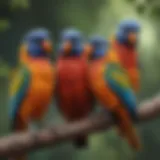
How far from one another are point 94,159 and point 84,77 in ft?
2.28

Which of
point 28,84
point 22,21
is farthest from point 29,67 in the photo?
point 22,21

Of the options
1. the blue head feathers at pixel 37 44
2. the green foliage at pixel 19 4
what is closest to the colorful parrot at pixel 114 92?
the blue head feathers at pixel 37 44

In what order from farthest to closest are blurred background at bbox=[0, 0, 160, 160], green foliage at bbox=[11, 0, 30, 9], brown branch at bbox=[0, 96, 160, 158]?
blurred background at bbox=[0, 0, 160, 160] → green foliage at bbox=[11, 0, 30, 9] → brown branch at bbox=[0, 96, 160, 158]

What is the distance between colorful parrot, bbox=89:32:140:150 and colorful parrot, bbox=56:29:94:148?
40 mm

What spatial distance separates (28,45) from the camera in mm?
1371

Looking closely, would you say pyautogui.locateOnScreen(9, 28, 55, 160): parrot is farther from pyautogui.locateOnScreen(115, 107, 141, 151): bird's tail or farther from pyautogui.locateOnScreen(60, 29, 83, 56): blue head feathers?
pyautogui.locateOnScreen(115, 107, 141, 151): bird's tail

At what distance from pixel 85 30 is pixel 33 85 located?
65 cm

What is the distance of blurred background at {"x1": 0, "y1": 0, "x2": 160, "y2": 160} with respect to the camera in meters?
1.96

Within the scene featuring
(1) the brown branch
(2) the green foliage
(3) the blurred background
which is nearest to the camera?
(1) the brown branch

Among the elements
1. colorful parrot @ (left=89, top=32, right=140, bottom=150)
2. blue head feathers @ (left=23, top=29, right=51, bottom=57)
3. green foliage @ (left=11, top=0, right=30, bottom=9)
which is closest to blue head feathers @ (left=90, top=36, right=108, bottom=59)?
colorful parrot @ (left=89, top=32, right=140, bottom=150)

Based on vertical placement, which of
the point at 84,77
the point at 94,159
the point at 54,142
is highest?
the point at 84,77

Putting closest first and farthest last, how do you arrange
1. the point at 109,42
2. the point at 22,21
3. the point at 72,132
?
the point at 72,132 → the point at 109,42 → the point at 22,21

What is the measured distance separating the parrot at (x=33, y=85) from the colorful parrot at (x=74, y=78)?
0.02 m

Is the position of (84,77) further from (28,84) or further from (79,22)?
(79,22)
